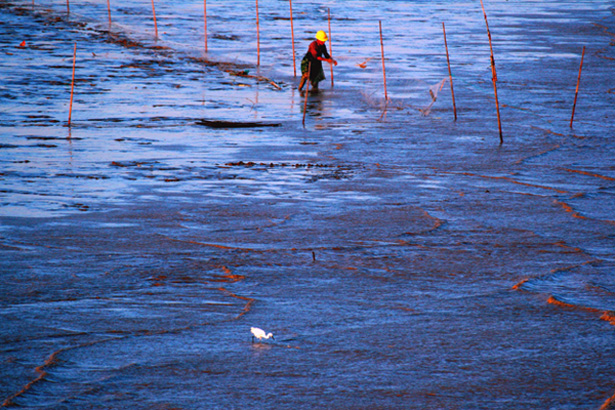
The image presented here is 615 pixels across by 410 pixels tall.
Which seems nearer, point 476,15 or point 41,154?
point 41,154

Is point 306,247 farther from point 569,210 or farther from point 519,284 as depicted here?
point 569,210

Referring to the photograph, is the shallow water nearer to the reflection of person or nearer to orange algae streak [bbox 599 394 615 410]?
orange algae streak [bbox 599 394 615 410]

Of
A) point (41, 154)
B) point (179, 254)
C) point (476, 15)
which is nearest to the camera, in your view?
point (179, 254)

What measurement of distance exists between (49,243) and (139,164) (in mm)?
2737

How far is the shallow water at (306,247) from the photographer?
3.75 metres

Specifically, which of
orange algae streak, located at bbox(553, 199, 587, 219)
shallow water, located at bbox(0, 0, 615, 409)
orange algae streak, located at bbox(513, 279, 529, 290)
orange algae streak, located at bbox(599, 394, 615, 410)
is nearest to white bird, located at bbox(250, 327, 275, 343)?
shallow water, located at bbox(0, 0, 615, 409)

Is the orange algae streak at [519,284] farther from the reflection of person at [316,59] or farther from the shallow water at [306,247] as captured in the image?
the reflection of person at [316,59]

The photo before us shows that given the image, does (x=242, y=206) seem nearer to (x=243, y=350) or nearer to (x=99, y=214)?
(x=99, y=214)

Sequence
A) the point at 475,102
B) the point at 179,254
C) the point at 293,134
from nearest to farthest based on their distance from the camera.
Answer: the point at 179,254
the point at 293,134
the point at 475,102

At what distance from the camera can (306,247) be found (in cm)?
578

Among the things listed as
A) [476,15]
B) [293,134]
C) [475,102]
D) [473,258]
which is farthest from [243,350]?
[476,15]

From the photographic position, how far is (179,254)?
554 cm

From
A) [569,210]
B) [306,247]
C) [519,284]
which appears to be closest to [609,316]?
[519,284]

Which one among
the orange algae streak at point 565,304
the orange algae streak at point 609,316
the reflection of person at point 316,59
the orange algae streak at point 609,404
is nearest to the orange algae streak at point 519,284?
the orange algae streak at point 565,304
